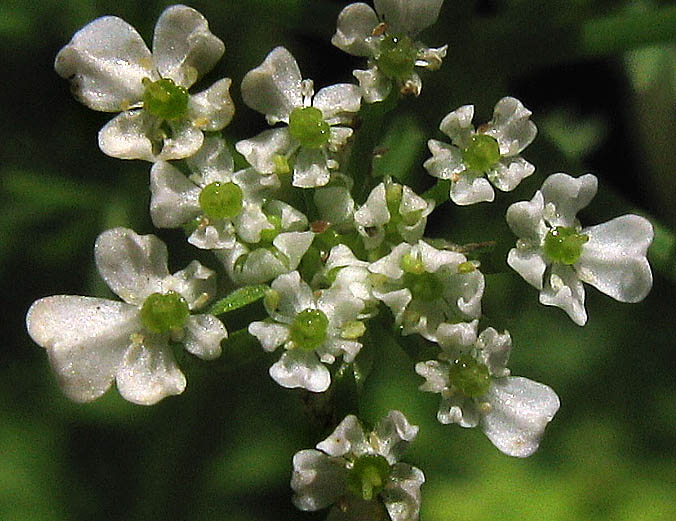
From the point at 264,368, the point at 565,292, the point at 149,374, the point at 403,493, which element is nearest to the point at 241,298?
the point at 149,374

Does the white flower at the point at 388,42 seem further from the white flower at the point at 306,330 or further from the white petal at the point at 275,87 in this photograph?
the white flower at the point at 306,330

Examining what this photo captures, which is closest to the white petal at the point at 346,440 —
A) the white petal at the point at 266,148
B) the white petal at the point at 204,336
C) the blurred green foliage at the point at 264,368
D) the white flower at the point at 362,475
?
the white flower at the point at 362,475

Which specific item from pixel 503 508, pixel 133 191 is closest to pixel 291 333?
pixel 133 191

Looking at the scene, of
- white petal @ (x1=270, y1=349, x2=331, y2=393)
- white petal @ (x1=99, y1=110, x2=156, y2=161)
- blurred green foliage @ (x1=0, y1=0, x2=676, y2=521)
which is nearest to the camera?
white petal @ (x1=270, y1=349, x2=331, y2=393)

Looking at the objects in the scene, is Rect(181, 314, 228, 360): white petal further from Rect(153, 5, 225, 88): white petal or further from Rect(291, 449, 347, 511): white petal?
Rect(153, 5, 225, 88): white petal

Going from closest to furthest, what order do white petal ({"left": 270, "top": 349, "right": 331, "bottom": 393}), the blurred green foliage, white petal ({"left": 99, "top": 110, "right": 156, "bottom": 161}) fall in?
white petal ({"left": 270, "top": 349, "right": 331, "bottom": 393}) < white petal ({"left": 99, "top": 110, "right": 156, "bottom": 161}) < the blurred green foliage

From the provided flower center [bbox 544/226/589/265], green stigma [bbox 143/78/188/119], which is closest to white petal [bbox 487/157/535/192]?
flower center [bbox 544/226/589/265]
